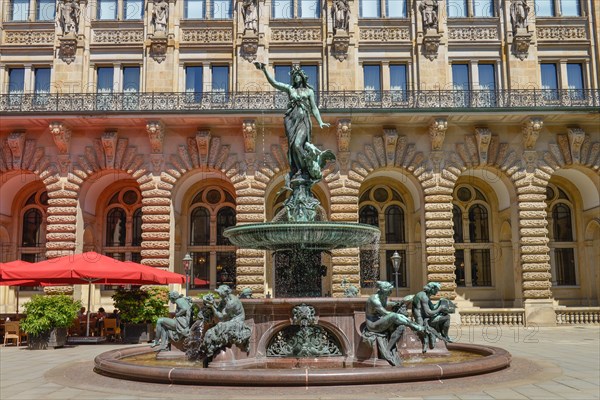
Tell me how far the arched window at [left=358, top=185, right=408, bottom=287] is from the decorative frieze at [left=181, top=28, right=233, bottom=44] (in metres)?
11.5

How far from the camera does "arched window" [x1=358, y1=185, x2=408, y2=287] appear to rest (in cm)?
3434

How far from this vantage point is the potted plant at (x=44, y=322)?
19.5 m

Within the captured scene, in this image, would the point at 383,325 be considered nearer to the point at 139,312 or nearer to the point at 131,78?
the point at 139,312

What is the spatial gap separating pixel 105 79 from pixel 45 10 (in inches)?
206

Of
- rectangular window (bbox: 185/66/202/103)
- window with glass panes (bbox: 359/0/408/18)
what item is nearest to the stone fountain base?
rectangular window (bbox: 185/66/202/103)

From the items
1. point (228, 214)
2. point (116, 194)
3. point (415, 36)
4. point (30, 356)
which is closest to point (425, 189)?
point (415, 36)

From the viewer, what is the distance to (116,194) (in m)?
35.6

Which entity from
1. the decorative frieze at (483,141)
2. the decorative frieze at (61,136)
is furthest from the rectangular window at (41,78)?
the decorative frieze at (483,141)

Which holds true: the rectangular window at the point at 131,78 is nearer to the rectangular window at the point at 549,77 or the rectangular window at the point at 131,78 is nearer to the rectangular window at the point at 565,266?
the rectangular window at the point at 549,77

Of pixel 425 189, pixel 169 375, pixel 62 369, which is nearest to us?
pixel 169 375

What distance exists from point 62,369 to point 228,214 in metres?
22.4

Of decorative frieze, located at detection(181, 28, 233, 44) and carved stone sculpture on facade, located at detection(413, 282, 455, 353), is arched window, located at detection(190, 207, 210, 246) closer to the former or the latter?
decorative frieze, located at detection(181, 28, 233, 44)

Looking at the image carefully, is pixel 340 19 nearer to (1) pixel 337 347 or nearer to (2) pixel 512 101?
(2) pixel 512 101

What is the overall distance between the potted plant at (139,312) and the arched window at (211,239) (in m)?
11.2
